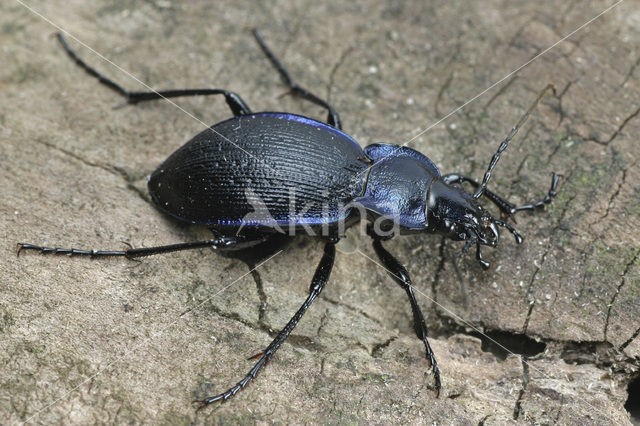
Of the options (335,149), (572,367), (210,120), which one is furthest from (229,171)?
(572,367)

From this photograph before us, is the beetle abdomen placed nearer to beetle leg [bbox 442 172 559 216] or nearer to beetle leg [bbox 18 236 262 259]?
beetle leg [bbox 18 236 262 259]

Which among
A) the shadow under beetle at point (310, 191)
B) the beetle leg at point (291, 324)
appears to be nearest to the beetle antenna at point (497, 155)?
the shadow under beetle at point (310, 191)

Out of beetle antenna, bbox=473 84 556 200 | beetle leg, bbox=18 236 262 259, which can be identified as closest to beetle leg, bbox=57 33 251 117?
beetle leg, bbox=18 236 262 259

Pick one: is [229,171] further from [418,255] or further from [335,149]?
[418,255]

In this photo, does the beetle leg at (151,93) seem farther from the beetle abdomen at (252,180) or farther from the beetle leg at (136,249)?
the beetle leg at (136,249)

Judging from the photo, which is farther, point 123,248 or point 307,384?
point 123,248
